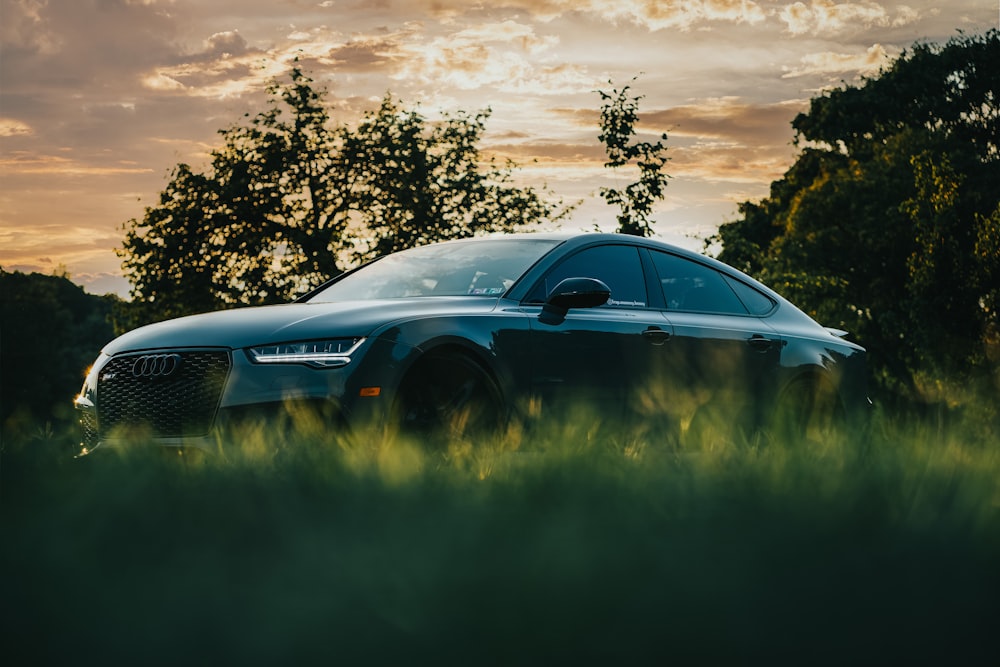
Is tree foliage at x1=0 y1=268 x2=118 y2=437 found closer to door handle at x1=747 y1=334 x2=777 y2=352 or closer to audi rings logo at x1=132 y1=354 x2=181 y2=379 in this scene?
door handle at x1=747 y1=334 x2=777 y2=352

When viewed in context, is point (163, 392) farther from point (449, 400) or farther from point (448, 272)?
point (448, 272)

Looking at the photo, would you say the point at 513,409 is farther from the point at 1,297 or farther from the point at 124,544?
the point at 1,297

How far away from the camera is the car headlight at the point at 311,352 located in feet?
16.4

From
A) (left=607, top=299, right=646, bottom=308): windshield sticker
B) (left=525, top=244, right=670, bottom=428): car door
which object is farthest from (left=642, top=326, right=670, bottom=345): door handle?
(left=607, top=299, right=646, bottom=308): windshield sticker

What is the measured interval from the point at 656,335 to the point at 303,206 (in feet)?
107

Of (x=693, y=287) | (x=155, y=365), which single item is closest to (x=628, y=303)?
(x=693, y=287)

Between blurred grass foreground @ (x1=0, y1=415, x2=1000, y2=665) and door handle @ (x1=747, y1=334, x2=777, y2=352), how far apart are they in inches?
139

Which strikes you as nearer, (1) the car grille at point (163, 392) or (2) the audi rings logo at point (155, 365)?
(1) the car grille at point (163, 392)

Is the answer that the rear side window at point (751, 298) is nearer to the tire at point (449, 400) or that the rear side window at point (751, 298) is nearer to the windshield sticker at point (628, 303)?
the windshield sticker at point (628, 303)

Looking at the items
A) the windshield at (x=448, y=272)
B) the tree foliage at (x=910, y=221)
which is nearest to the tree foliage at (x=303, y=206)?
the tree foliage at (x=910, y=221)

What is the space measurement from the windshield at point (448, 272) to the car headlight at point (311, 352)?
126 centimetres

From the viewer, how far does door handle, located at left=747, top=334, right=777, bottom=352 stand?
7.18 m

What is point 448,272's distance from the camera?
Answer: 21.9 feet

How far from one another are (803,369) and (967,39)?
38983mm
